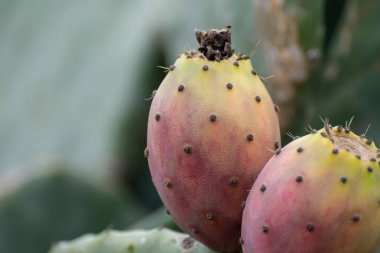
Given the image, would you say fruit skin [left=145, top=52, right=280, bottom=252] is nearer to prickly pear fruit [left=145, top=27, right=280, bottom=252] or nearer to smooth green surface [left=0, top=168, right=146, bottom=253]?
prickly pear fruit [left=145, top=27, right=280, bottom=252]

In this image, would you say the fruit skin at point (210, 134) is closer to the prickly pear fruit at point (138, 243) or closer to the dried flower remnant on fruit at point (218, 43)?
the dried flower remnant on fruit at point (218, 43)

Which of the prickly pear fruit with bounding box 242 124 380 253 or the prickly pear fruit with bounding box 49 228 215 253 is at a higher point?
the prickly pear fruit with bounding box 242 124 380 253

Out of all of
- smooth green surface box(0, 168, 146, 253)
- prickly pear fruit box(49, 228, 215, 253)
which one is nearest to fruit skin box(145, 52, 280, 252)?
prickly pear fruit box(49, 228, 215, 253)

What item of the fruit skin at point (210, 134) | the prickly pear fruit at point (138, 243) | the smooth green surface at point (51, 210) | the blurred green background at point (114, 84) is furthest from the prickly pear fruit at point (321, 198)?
the smooth green surface at point (51, 210)

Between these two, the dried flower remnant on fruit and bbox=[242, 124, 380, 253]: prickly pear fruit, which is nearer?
bbox=[242, 124, 380, 253]: prickly pear fruit

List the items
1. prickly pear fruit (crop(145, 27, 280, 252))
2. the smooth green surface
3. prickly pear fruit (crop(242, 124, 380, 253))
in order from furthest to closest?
the smooth green surface
prickly pear fruit (crop(145, 27, 280, 252))
prickly pear fruit (crop(242, 124, 380, 253))

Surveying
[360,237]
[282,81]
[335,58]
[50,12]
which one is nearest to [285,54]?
[282,81]
